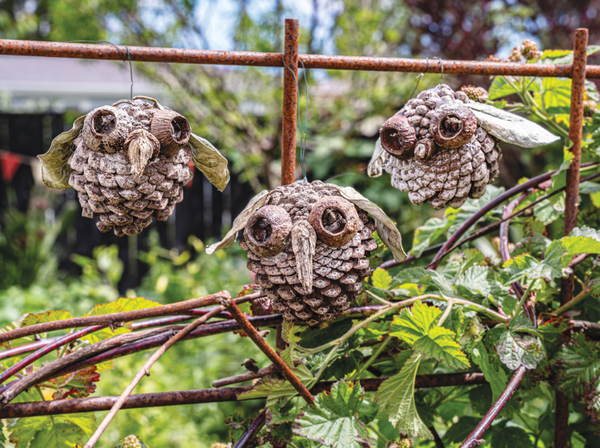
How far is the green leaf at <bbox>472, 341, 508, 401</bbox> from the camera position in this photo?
0.59 meters

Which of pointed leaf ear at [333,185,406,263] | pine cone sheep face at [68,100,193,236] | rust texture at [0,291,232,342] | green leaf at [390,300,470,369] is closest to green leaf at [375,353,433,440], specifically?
green leaf at [390,300,470,369]

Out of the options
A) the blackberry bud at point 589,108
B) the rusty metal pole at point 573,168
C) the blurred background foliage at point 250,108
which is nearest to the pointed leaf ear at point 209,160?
the rusty metal pole at point 573,168

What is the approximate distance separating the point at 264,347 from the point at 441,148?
1.06 ft

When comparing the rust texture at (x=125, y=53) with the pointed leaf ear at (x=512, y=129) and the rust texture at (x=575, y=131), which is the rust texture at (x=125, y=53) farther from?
the rust texture at (x=575, y=131)

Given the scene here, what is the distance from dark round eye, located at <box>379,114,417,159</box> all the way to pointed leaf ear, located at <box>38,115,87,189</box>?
1.20 ft

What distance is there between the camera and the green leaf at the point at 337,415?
1.67ft

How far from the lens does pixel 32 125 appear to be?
4.07m

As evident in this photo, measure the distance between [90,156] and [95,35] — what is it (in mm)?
2568

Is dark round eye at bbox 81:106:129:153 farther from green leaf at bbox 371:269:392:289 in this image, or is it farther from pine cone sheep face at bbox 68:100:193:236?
green leaf at bbox 371:269:392:289

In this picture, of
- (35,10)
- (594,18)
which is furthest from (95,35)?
(35,10)

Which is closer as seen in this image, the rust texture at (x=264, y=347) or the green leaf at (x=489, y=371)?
the rust texture at (x=264, y=347)

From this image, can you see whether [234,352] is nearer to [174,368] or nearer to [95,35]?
[174,368]

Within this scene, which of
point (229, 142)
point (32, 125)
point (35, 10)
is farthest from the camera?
point (35, 10)

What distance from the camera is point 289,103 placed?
61 centimetres
